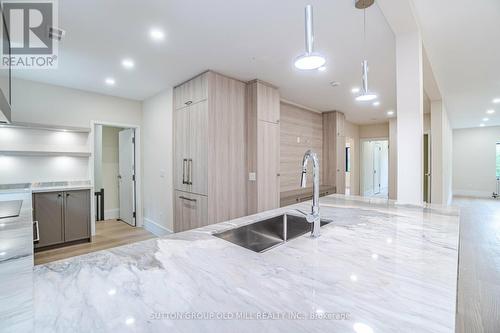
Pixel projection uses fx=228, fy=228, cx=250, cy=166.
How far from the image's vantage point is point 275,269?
2.88 feet

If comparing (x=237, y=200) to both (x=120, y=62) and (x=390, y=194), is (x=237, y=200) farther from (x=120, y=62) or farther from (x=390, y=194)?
(x=390, y=194)

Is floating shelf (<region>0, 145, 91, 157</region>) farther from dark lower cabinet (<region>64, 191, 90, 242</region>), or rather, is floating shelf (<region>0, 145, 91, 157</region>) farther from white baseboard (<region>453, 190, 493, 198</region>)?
white baseboard (<region>453, 190, 493, 198</region>)

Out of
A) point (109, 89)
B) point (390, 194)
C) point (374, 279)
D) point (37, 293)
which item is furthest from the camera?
point (390, 194)

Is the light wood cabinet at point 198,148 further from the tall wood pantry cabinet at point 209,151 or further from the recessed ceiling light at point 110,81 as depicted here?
the recessed ceiling light at point 110,81

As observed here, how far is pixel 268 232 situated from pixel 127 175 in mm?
4375

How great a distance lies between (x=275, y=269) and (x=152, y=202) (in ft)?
13.9

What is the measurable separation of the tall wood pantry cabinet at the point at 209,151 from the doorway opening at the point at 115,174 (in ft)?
5.16

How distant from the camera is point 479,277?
263cm

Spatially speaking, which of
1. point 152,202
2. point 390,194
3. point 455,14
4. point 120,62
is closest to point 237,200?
point 152,202

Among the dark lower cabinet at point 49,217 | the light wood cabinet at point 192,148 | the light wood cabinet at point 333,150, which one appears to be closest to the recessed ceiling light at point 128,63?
the light wood cabinet at point 192,148

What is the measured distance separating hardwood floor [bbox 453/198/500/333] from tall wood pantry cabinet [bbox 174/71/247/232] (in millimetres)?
2747

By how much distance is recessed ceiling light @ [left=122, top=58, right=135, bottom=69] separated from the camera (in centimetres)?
294

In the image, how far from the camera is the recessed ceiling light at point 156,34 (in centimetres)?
229

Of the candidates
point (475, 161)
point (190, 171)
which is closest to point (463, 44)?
point (190, 171)
